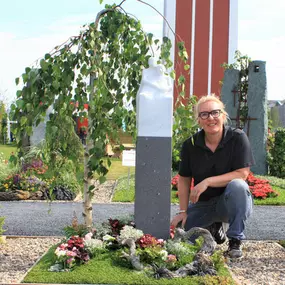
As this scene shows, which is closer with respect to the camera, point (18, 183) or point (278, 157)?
point (18, 183)

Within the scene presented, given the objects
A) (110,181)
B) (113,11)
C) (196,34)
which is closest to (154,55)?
(113,11)

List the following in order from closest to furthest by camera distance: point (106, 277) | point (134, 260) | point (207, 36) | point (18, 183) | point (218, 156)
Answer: point (106, 277), point (134, 260), point (218, 156), point (18, 183), point (207, 36)

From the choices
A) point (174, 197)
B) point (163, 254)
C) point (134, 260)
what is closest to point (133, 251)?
point (134, 260)

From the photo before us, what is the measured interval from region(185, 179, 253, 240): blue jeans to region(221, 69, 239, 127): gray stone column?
740cm

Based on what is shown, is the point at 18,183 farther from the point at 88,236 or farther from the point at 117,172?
the point at 88,236

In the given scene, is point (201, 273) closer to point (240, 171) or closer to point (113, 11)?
point (240, 171)

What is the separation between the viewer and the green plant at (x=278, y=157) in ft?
35.9

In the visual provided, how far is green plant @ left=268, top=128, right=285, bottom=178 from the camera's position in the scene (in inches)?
431

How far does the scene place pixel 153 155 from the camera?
350cm

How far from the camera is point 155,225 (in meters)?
3.57

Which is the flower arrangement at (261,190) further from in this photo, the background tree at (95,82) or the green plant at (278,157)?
the background tree at (95,82)

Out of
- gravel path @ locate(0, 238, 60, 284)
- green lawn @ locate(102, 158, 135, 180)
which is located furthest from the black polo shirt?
green lawn @ locate(102, 158, 135, 180)

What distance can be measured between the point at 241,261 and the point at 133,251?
1165mm

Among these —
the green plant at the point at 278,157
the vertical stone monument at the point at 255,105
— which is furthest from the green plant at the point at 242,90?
the green plant at the point at 278,157
